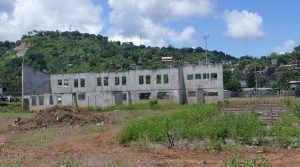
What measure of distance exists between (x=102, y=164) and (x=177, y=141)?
15.8 feet

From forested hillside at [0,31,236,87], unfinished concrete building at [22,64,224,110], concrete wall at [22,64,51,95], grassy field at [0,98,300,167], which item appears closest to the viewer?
grassy field at [0,98,300,167]

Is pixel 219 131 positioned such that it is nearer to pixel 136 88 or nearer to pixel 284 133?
pixel 284 133

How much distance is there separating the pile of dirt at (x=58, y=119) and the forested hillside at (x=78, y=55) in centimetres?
6401

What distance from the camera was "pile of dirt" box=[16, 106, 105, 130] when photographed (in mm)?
29020

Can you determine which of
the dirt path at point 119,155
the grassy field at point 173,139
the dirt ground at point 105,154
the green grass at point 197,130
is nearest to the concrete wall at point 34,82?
the dirt ground at point 105,154

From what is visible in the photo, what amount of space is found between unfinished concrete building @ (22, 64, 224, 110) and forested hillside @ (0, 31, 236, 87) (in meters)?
28.7

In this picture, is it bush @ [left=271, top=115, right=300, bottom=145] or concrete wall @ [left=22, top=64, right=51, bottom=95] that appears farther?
concrete wall @ [left=22, top=64, right=51, bottom=95]

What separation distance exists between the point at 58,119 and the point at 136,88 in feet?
113

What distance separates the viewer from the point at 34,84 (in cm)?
6906

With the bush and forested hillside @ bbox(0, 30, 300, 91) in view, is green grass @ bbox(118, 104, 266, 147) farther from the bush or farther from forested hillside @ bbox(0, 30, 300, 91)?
forested hillside @ bbox(0, 30, 300, 91)

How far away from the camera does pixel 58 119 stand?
30.0 metres

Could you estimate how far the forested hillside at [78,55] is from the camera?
109675 mm

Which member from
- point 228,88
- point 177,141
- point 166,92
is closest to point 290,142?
point 177,141

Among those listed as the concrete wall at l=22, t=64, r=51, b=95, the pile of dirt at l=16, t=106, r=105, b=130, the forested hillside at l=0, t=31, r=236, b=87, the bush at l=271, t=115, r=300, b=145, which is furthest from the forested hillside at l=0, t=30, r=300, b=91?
the bush at l=271, t=115, r=300, b=145
